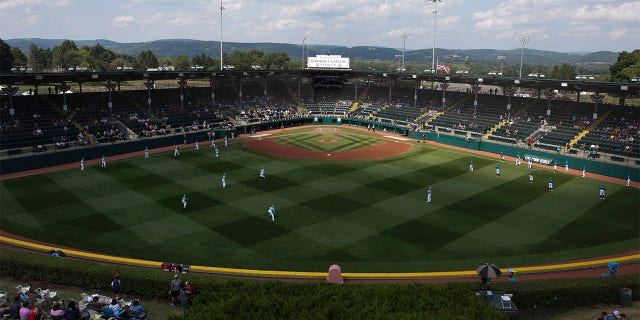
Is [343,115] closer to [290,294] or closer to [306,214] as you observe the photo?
[306,214]

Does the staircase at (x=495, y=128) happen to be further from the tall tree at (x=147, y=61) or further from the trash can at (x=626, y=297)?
the tall tree at (x=147, y=61)

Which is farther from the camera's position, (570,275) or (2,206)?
(2,206)

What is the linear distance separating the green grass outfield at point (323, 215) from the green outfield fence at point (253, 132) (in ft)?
12.5

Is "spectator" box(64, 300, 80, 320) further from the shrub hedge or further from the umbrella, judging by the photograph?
the umbrella

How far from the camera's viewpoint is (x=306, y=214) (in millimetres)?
33250

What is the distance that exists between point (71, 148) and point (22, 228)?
21771 millimetres

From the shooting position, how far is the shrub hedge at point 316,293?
13.4 metres

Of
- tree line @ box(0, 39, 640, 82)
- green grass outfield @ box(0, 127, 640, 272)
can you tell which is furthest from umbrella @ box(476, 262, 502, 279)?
tree line @ box(0, 39, 640, 82)

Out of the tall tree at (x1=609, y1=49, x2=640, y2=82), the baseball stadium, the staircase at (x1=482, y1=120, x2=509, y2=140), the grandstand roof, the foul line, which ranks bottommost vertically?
the foul line

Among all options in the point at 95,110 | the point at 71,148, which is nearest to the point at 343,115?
the point at 95,110

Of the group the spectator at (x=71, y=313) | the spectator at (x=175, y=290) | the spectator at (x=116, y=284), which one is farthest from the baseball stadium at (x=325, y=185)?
the spectator at (x=71, y=313)

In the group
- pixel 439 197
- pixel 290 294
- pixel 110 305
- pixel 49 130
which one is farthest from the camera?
pixel 49 130

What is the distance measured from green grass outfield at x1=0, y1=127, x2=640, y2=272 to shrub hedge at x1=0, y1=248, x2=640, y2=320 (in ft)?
22.3

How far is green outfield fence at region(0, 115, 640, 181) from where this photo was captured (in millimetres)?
45031
